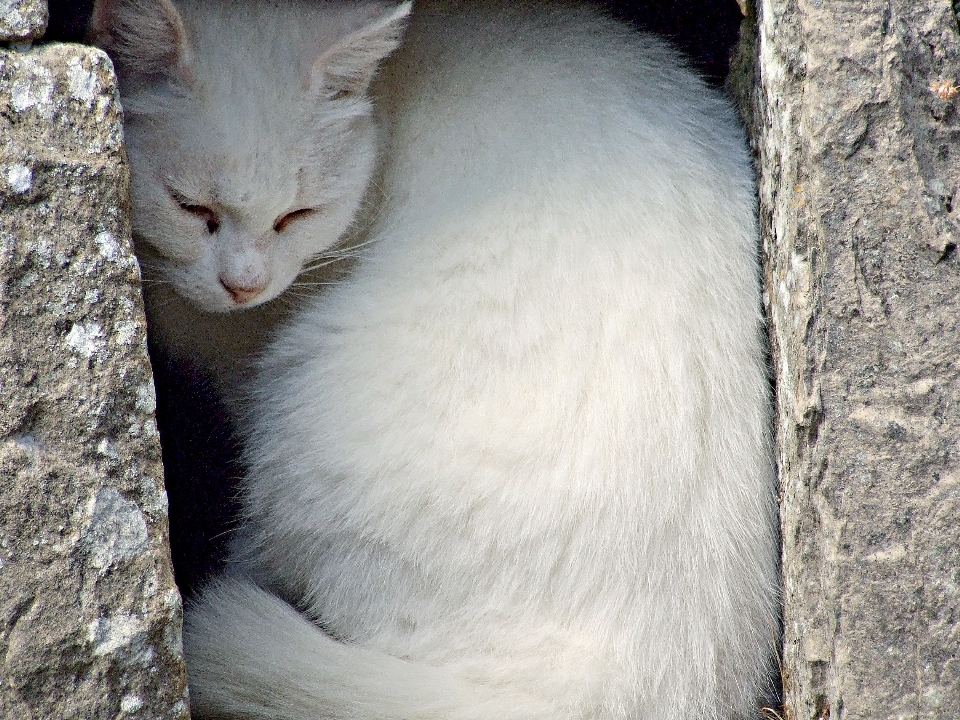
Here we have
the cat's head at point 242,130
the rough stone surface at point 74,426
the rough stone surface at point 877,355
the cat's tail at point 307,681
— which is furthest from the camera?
the cat's head at point 242,130

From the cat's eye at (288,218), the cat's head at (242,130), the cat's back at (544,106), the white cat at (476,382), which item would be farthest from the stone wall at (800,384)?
the cat's eye at (288,218)

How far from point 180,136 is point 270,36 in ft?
0.88

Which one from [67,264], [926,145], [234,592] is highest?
[926,145]

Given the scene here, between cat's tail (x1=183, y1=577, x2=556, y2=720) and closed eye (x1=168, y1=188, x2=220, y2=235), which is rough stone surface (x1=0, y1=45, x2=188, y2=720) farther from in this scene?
closed eye (x1=168, y1=188, x2=220, y2=235)

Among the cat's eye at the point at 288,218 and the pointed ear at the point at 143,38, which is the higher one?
the pointed ear at the point at 143,38

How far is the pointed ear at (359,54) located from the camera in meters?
1.47

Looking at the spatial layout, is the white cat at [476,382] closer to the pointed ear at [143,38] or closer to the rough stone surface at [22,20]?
the pointed ear at [143,38]

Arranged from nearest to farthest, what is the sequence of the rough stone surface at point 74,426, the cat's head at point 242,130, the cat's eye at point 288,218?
1. the rough stone surface at point 74,426
2. the cat's head at point 242,130
3. the cat's eye at point 288,218

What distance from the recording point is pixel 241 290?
1537 millimetres

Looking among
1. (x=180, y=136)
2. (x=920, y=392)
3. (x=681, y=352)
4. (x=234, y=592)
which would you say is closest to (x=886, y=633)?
(x=920, y=392)

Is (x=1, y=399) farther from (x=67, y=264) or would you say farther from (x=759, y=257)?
(x=759, y=257)

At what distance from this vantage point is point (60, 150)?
103cm

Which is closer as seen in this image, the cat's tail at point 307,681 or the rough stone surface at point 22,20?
the rough stone surface at point 22,20

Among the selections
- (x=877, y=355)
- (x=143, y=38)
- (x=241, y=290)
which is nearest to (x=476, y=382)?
(x=241, y=290)
